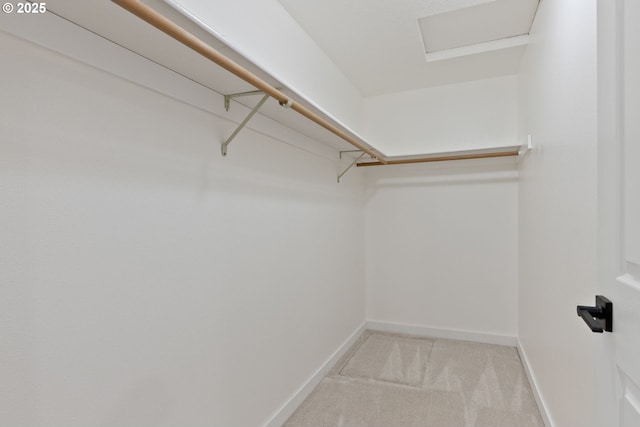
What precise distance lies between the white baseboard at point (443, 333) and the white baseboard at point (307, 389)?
1.47 feet

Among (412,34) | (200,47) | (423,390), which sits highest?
(412,34)

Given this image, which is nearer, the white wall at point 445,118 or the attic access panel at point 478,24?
the attic access panel at point 478,24

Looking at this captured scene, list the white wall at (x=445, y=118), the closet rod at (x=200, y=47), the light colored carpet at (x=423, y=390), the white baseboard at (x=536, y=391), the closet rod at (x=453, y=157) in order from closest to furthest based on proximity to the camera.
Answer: the closet rod at (x=200, y=47), the white baseboard at (x=536, y=391), the light colored carpet at (x=423, y=390), the closet rod at (x=453, y=157), the white wall at (x=445, y=118)

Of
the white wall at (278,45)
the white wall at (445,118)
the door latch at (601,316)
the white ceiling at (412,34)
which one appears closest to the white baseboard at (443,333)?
the white wall at (445,118)

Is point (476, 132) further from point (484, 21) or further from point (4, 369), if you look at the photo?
point (4, 369)

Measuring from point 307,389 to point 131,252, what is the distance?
1572 mm

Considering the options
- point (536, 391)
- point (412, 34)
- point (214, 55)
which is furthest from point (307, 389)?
point (412, 34)

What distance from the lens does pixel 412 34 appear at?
2213mm

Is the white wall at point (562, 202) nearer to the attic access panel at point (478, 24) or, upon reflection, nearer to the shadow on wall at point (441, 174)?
the attic access panel at point (478, 24)

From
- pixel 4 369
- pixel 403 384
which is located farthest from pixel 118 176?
pixel 403 384

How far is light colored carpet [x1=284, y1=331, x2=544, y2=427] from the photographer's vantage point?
6.19ft

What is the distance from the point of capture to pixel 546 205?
5.78 feet

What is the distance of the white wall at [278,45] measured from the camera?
53.2 inches

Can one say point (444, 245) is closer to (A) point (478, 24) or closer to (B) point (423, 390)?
(B) point (423, 390)
